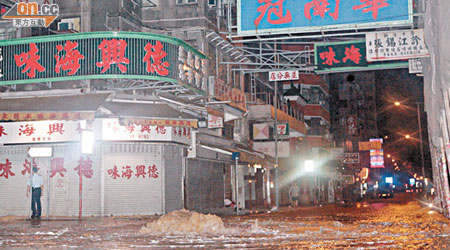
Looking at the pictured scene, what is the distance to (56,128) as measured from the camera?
23.7m

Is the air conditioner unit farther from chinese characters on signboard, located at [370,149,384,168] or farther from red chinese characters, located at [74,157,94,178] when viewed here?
chinese characters on signboard, located at [370,149,384,168]

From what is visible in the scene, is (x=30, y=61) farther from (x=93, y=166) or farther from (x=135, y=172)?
(x=135, y=172)

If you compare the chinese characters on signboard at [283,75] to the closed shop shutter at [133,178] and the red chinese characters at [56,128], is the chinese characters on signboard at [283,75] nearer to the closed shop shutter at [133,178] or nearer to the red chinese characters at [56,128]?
the closed shop shutter at [133,178]

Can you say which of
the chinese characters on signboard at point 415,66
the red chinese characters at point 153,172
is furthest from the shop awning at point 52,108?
the chinese characters on signboard at point 415,66

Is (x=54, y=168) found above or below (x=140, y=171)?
above

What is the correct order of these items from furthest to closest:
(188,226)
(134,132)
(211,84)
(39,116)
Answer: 1. (211,84)
2. (134,132)
3. (39,116)
4. (188,226)

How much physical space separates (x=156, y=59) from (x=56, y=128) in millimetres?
5107

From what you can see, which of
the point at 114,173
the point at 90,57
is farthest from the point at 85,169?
the point at 90,57

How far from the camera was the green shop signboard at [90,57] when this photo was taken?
2220 centimetres

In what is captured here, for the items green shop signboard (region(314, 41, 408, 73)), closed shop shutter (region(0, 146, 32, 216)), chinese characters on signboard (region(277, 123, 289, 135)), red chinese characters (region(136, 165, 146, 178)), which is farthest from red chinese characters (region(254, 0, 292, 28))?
chinese characters on signboard (region(277, 123, 289, 135))

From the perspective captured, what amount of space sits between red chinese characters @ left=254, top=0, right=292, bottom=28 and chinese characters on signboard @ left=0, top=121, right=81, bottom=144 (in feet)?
33.4

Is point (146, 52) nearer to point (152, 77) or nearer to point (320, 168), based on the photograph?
point (152, 77)

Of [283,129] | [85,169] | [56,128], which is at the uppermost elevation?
[283,129]

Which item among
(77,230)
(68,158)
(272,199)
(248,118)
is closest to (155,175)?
(68,158)
